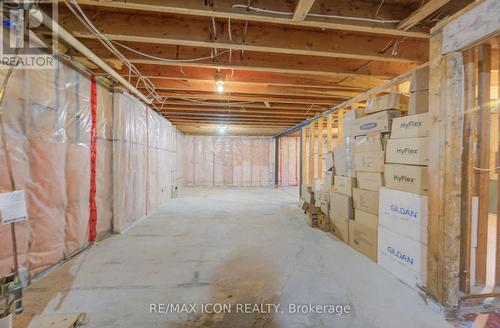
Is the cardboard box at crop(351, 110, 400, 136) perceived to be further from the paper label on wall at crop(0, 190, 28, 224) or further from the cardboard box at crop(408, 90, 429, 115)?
the paper label on wall at crop(0, 190, 28, 224)

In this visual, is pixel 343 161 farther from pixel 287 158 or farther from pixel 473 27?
pixel 287 158

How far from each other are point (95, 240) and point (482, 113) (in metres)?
4.09

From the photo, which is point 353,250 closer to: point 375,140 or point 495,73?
point 375,140

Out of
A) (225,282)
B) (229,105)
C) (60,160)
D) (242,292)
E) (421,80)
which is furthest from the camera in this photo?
(229,105)

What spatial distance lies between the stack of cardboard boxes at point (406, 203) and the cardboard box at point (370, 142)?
11 cm

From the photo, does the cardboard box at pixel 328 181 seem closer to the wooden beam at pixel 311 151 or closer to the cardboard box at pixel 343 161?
the cardboard box at pixel 343 161

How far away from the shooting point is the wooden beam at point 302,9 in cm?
163

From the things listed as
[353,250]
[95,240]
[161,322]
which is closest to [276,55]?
[353,250]

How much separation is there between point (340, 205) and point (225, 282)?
189 cm

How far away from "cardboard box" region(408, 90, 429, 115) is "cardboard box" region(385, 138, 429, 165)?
279 millimetres

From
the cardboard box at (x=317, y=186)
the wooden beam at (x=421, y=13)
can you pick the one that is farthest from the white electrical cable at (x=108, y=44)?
the cardboard box at (x=317, y=186)

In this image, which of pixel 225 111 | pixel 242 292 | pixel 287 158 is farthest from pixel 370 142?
pixel 287 158

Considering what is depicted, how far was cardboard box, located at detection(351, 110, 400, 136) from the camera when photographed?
→ 8.07 feet

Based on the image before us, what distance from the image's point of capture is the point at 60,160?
7.52 ft
